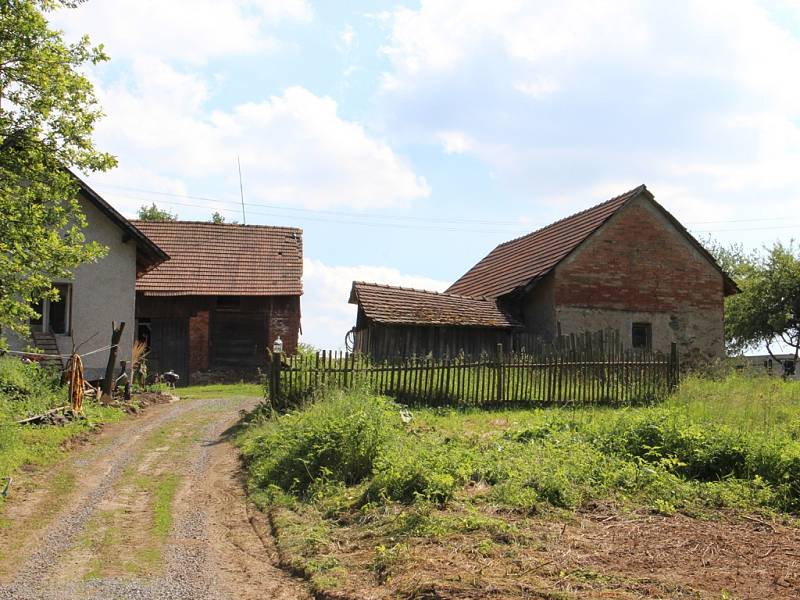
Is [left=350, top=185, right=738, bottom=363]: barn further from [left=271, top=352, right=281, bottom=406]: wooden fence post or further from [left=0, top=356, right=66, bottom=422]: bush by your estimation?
[left=0, top=356, right=66, bottom=422]: bush

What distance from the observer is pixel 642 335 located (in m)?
25.8

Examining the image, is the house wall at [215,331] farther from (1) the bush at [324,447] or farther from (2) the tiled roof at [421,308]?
(1) the bush at [324,447]

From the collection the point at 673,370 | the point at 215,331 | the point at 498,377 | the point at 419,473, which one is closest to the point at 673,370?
the point at 673,370

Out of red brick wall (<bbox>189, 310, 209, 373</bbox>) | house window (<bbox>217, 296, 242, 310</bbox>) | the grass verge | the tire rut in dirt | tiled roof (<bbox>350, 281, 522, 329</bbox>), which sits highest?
house window (<bbox>217, 296, 242, 310</bbox>)

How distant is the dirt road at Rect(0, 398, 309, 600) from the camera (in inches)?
273

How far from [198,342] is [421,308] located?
10.5m

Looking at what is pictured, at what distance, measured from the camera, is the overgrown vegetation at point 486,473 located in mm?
7906

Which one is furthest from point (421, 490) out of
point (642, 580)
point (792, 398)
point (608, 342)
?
point (608, 342)

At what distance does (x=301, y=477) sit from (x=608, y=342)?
11.2 meters

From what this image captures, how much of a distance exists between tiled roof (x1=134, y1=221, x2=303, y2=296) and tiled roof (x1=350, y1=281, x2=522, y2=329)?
7641mm

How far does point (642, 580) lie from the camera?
5.97m

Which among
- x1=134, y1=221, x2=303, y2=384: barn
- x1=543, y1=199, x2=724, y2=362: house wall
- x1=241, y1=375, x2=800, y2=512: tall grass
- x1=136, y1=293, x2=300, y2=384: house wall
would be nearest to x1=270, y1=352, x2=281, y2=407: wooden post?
x1=241, y1=375, x2=800, y2=512: tall grass

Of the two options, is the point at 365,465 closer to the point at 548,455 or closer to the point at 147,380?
the point at 548,455

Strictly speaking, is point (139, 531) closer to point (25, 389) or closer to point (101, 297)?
point (25, 389)
